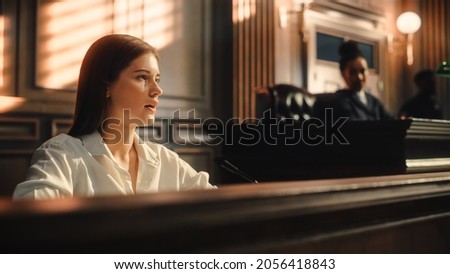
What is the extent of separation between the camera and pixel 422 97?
516 centimetres

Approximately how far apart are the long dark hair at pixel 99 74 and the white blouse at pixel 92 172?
69 mm

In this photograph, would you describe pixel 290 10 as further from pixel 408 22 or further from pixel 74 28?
pixel 74 28

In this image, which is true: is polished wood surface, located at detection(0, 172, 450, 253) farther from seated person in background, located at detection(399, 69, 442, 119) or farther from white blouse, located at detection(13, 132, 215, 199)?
seated person in background, located at detection(399, 69, 442, 119)

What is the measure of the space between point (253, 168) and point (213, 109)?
1070mm

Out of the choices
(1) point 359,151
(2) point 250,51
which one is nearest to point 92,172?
(1) point 359,151

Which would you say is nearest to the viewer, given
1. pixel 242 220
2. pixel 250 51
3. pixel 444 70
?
pixel 242 220

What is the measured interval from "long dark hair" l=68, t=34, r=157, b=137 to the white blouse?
0.23 ft

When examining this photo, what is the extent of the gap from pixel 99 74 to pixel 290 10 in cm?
334

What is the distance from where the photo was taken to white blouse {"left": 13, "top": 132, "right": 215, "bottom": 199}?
1363mm

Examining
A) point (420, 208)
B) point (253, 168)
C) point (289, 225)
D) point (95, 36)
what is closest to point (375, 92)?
point (253, 168)

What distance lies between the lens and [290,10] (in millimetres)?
4723

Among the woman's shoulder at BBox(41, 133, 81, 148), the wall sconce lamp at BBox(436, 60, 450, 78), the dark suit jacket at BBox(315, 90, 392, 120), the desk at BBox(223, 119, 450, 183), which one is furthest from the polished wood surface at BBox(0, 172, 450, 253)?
the dark suit jacket at BBox(315, 90, 392, 120)

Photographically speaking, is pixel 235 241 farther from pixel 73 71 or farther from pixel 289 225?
pixel 73 71

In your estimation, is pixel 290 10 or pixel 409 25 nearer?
pixel 290 10
